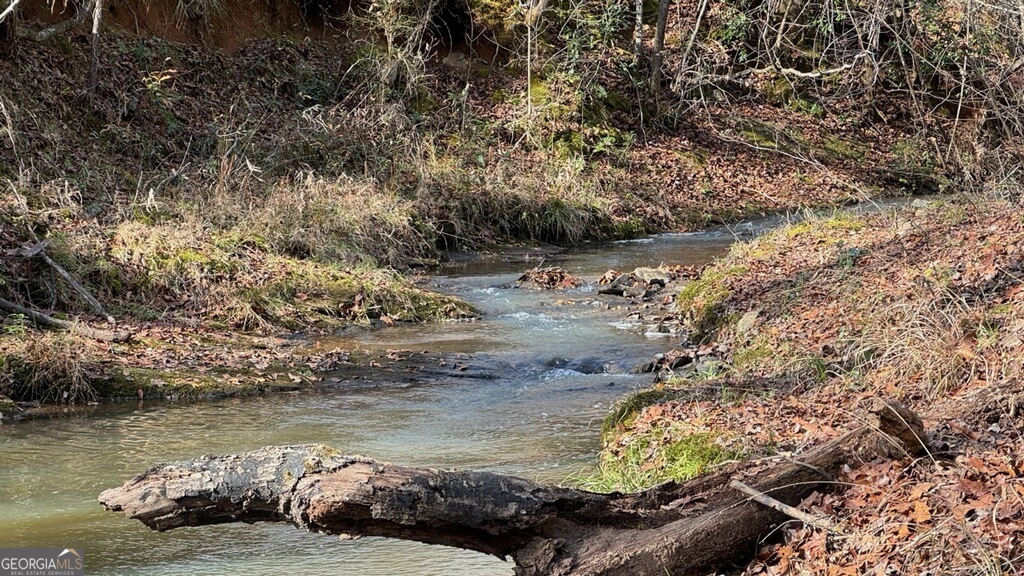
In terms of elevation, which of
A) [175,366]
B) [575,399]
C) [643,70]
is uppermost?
[643,70]

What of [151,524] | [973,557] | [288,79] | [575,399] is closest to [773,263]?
[575,399]

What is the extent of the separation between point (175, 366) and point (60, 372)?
1.07 metres

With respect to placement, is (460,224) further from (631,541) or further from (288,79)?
(631,541)

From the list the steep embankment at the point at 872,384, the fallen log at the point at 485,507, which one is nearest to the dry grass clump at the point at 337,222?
the steep embankment at the point at 872,384

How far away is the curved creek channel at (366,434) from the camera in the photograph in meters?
5.68

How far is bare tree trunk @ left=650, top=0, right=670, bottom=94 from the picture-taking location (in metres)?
23.0

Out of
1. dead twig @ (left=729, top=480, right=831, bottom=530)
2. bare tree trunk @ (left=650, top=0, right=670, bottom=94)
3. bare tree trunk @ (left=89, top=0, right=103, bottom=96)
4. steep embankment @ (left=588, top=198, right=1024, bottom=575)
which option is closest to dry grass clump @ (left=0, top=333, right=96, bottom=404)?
steep embankment @ (left=588, top=198, right=1024, bottom=575)

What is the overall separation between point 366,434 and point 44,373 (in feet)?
9.84

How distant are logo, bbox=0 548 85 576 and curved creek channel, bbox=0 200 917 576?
9 centimetres

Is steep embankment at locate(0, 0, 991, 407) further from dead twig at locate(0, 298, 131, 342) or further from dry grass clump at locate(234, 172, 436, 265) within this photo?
dead twig at locate(0, 298, 131, 342)

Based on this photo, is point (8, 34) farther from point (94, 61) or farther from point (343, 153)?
point (343, 153)

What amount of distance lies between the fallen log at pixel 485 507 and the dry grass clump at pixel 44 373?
5457 millimetres

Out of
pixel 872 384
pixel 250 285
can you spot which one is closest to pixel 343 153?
pixel 250 285

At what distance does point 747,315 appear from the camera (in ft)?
32.2
